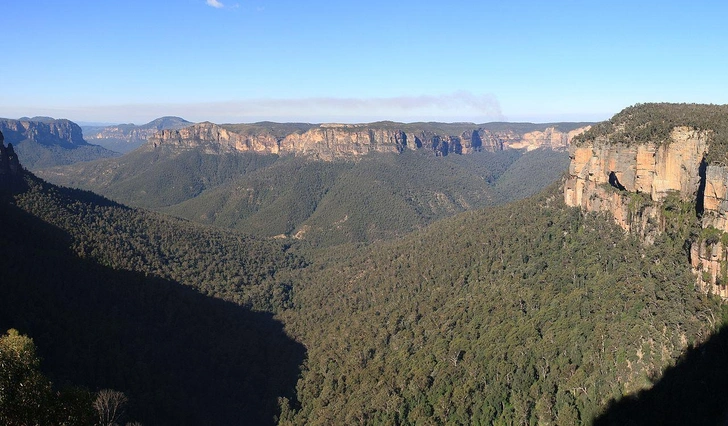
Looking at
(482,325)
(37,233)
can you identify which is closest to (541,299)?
(482,325)

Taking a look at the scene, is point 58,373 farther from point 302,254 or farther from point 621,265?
point 302,254

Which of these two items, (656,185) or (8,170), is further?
(8,170)

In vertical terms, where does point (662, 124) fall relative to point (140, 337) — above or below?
above

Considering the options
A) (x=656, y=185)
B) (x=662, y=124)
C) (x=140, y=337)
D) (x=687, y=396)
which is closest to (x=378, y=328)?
(x=140, y=337)

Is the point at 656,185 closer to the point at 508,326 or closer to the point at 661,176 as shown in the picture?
the point at 661,176

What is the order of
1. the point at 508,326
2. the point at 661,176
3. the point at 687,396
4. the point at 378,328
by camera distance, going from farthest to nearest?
1. the point at 378,328
2. the point at 508,326
3. the point at 661,176
4. the point at 687,396

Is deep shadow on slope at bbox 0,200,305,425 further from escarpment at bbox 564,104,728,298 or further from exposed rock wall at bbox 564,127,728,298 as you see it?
escarpment at bbox 564,104,728,298

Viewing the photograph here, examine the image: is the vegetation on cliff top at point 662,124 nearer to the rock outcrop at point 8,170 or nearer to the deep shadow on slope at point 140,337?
the deep shadow on slope at point 140,337
